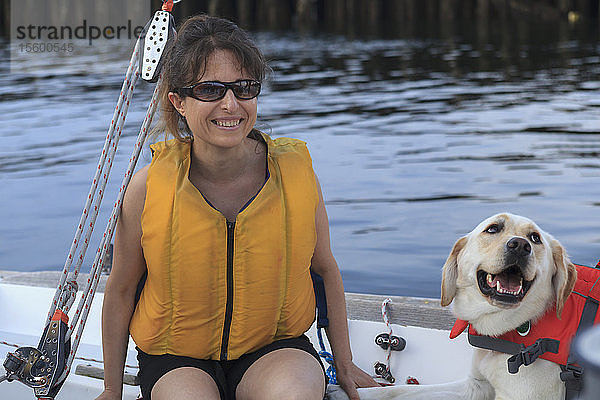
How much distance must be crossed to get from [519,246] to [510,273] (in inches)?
6.5

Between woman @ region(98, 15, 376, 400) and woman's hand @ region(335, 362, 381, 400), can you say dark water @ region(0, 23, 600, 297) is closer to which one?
woman @ region(98, 15, 376, 400)

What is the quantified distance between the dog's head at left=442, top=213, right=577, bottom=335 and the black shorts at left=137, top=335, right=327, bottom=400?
61cm

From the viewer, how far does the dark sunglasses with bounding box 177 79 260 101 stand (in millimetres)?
2684

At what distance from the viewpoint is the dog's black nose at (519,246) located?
265cm

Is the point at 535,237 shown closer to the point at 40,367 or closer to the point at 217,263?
the point at 217,263

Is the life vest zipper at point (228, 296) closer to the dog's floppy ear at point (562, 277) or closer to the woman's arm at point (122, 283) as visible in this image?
the woman's arm at point (122, 283)

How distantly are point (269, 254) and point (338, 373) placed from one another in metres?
0.57

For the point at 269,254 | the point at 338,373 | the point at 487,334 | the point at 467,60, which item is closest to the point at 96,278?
the point at 269,254

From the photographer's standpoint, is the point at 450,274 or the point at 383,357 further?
the point at 383,357

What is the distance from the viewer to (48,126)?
510 inches

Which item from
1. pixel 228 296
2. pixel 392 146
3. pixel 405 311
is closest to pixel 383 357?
pixel 405 311

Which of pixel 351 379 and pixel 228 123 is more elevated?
pixel 228 123

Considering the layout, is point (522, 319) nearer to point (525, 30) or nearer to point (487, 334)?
point (487, 334)

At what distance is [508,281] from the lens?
2.80 m
